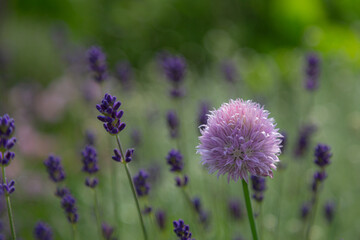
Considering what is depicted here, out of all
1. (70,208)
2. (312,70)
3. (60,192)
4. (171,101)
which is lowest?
(70,208)

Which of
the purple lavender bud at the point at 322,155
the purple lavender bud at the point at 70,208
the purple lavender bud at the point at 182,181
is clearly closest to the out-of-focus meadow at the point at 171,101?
the purple lavender bud at the point at 182,181

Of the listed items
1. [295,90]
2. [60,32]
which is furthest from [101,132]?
[295,90]

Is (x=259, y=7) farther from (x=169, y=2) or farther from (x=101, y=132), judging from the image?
(x=101, y=132)

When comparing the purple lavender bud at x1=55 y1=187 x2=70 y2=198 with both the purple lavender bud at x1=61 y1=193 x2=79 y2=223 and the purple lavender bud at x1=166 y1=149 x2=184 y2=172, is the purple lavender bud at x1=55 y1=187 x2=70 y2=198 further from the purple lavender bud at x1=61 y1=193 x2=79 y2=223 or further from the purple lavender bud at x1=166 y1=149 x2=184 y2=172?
the purple lavender bud at x1=166 y1=149 x2=184 y2=172

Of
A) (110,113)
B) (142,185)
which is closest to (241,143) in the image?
(110,113)

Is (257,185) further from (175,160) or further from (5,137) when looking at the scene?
(5,137)

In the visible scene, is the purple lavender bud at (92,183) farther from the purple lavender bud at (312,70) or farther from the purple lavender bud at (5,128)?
the purple lavender bud at (312,70)
